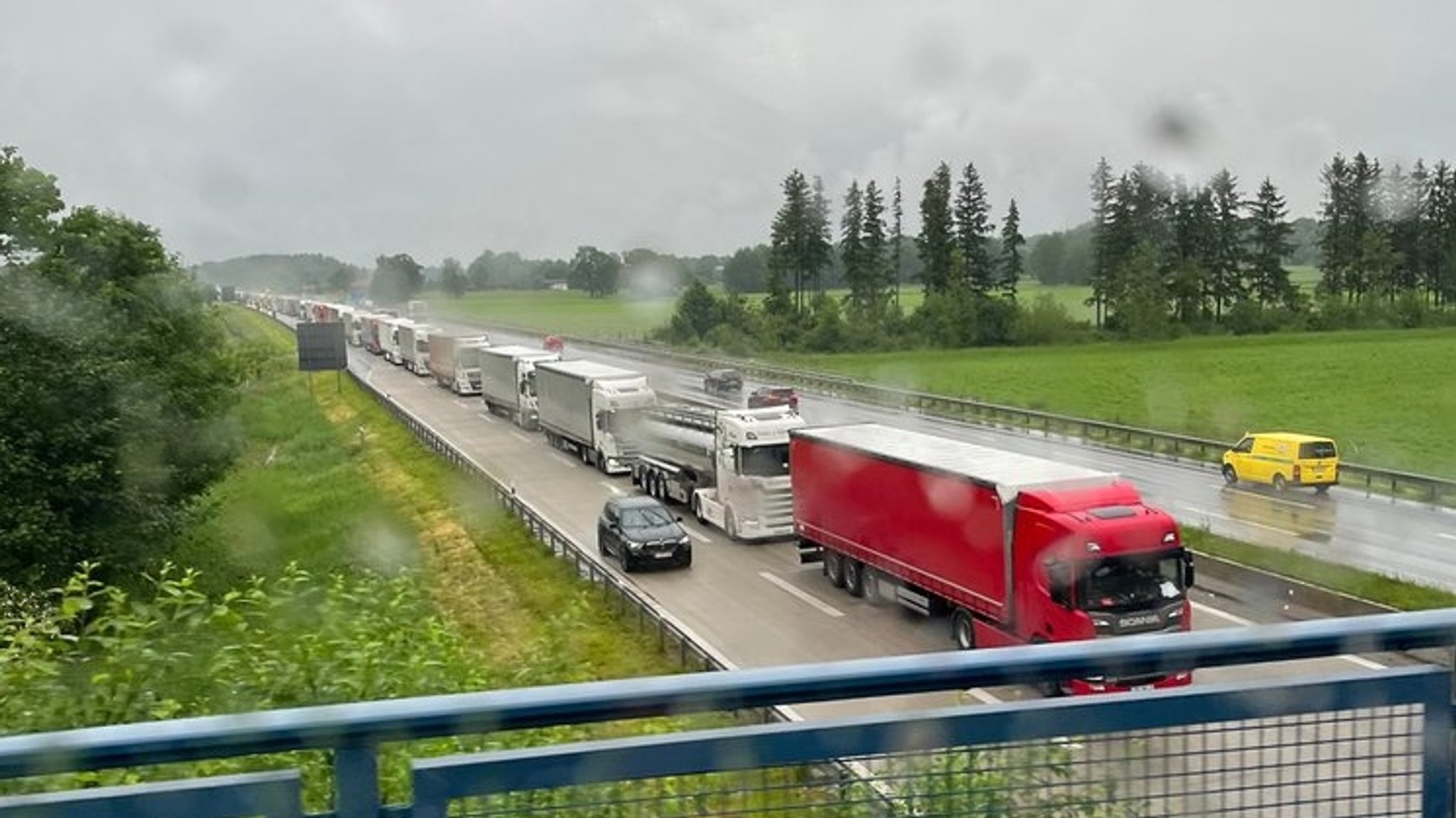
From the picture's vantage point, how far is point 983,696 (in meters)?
2.24

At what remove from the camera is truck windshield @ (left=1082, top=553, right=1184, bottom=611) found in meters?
8.34

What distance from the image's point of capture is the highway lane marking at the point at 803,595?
37.2 feet

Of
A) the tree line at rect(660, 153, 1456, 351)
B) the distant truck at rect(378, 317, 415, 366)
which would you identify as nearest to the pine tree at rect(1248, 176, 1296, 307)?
the tree line at rect(660, 153, 1456, 351)

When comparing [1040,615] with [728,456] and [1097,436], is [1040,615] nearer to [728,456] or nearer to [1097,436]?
[728,456]

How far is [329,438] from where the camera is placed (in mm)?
25906

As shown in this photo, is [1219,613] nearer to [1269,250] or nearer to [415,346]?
[1269,250]

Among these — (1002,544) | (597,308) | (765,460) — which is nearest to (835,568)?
(765,460)

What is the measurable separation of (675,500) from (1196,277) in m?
15.1

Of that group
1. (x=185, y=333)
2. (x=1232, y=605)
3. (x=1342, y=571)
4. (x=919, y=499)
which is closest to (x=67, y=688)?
(x=919, y=499)

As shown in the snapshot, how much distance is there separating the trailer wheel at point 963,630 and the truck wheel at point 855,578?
5.44 ft

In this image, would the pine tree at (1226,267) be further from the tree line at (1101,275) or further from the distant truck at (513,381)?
the distant truck at (513,381)

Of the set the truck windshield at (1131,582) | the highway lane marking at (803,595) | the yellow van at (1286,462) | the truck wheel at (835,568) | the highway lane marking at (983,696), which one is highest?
the highway lane marking at (983,696)

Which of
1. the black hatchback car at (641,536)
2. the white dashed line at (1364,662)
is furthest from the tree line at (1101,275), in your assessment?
the white dashed line at (1364,662)

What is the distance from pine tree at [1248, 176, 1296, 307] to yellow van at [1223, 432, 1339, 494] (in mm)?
12157
